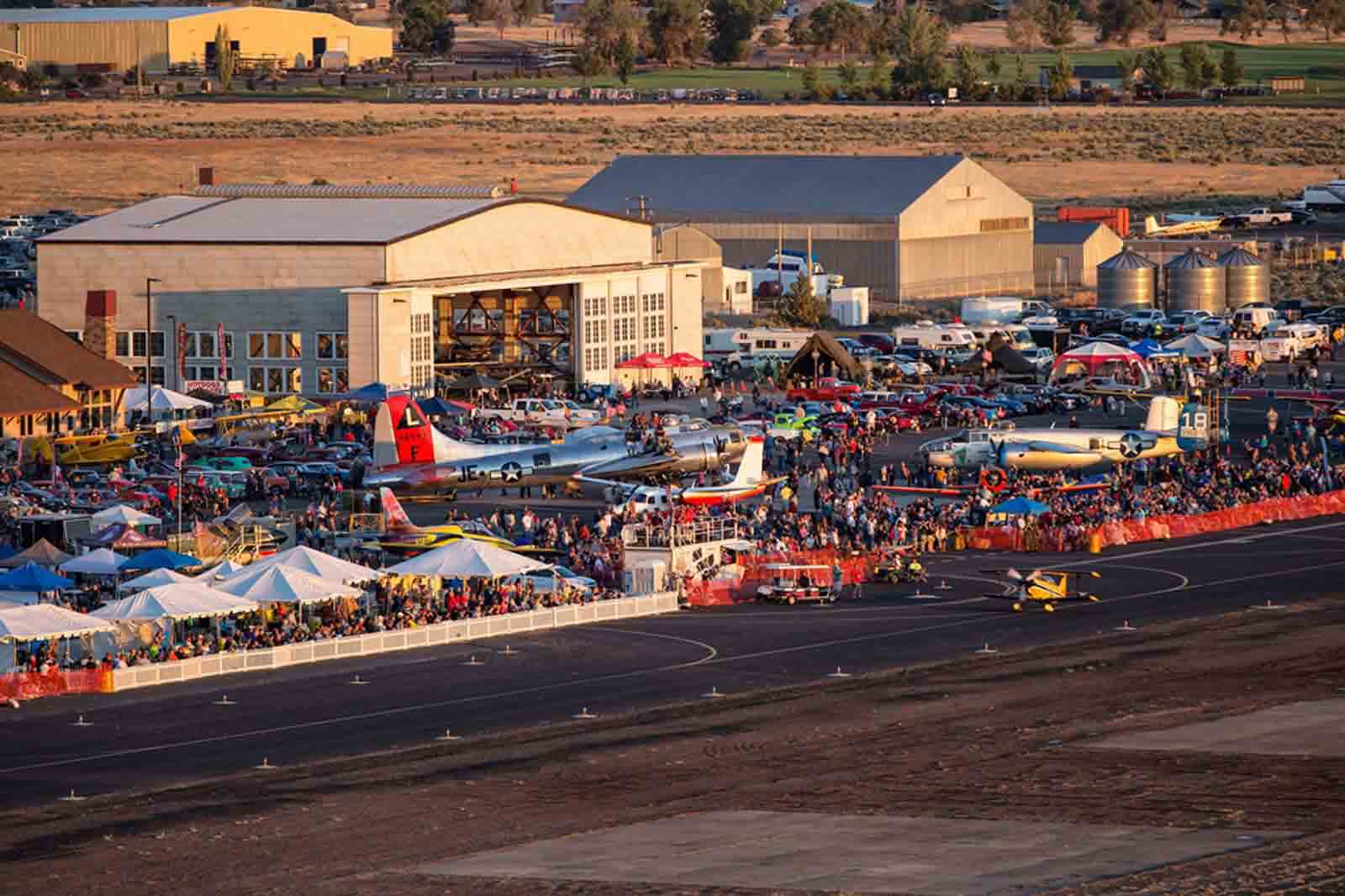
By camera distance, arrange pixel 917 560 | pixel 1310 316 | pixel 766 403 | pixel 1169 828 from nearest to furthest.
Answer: pixel 1169 828 < pixel 917 560 < pixel 766 403 < pixel 1310 316

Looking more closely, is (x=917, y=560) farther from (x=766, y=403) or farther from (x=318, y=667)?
→ (x=766, y=403)

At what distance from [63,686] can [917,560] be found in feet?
85.7

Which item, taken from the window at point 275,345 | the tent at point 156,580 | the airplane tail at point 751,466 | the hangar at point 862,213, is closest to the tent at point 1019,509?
the airplane tail at point 751,466

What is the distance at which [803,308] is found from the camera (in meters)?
132

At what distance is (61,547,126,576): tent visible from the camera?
67.6 metres

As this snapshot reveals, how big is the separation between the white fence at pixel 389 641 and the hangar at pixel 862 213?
7527cm

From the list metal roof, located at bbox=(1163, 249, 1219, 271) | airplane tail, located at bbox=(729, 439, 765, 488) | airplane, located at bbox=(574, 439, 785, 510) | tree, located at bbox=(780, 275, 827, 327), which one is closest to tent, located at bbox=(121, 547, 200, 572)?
airplane, located at bbox=(574, 439, 785, 510)

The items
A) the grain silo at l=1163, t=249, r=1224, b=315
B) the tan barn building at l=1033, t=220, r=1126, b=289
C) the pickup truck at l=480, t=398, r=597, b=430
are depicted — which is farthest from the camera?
the tan barn building at l=1033, t=220, r=1126, b=289

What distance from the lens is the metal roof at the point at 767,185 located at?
473ft

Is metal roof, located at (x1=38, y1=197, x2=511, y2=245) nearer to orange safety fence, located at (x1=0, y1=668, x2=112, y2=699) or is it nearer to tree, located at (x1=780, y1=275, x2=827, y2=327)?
tree, located at (x1=780, y1=275, x2=827, y2=327)

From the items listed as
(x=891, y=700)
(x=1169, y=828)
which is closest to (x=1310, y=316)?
(x=891, y=700)

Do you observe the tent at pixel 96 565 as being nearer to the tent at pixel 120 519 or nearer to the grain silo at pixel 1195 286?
the tent at pixel 120 519

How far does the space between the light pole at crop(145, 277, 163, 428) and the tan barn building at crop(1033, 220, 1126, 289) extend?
6099 cm

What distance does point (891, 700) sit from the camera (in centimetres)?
5769
